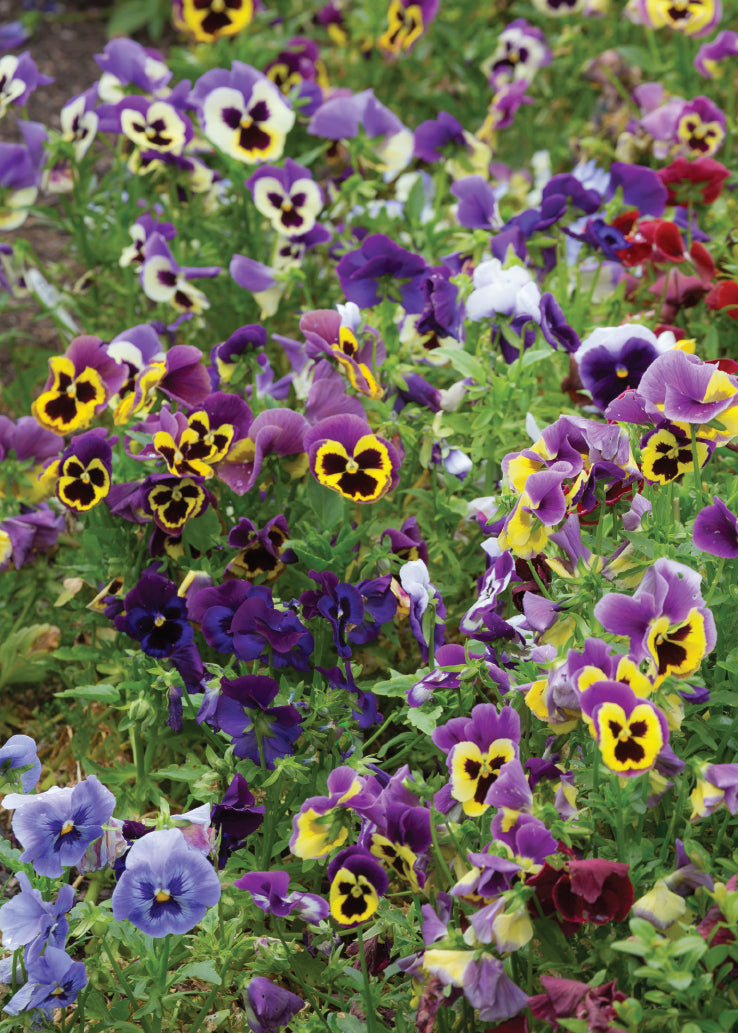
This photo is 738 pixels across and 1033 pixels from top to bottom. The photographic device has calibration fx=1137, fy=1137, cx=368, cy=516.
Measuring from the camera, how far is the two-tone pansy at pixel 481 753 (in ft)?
4.76

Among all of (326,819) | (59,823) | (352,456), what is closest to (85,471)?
(352,456)

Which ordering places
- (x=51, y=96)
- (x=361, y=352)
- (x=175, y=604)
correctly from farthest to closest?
1. (x=51, y=96)
2. (x=361, y=352)
3. (x=175, y=604)

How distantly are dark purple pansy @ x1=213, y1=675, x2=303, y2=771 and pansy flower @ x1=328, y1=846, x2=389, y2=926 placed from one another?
28 centimetres

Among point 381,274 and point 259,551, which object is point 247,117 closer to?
point 381,274

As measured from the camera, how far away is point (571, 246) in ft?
9.91

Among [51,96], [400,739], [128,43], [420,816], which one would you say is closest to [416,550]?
[400,739]

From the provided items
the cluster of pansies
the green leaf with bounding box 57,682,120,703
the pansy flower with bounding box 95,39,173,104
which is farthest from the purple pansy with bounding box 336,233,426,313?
the pansy flower with bounding box 95,39,173,104

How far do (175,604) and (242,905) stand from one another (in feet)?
1.65

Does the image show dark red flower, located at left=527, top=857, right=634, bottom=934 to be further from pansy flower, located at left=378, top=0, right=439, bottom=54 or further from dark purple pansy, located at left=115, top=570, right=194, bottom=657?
pansy flower, located at left=378, top=0, right=439, bottom=54

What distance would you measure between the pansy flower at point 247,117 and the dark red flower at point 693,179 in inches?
35.2

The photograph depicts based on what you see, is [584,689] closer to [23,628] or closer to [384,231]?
[23,628]

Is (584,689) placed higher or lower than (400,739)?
higher

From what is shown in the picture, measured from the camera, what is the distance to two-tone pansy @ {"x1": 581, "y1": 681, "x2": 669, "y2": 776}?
1262 millimetres

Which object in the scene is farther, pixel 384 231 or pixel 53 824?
pixel 384 231
